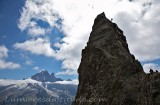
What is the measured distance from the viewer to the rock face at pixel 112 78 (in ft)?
94.5

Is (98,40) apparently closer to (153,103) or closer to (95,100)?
(95,100)

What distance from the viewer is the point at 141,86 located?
29.9 metres

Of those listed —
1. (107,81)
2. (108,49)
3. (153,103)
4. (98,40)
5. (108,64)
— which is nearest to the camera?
(153,103)

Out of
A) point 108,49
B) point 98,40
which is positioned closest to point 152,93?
point 108,49

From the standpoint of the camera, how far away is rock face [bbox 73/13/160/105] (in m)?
28.8

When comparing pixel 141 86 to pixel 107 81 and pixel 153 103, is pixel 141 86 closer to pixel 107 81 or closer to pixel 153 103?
pixel 153 103

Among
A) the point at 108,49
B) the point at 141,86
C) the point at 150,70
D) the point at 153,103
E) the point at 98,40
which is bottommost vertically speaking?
the point at 153,103

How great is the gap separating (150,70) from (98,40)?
1758 centimetres

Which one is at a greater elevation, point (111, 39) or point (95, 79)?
point (111, 39)

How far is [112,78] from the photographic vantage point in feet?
115

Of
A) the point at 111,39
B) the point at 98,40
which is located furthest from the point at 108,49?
the point at 98,40

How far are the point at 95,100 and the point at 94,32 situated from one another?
21.2 m

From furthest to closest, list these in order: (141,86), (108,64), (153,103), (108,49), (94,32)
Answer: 1. (94,32)
2. (108,49)
3. (108,64)
4. (141,86)
5. (153,103)

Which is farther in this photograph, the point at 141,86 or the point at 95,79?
the point at 95,79
